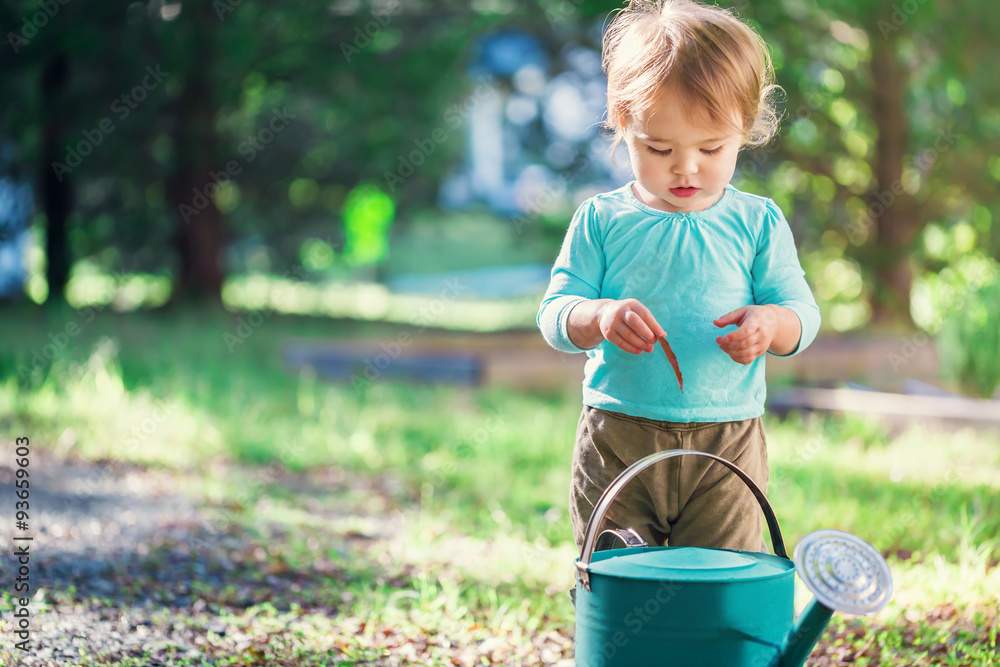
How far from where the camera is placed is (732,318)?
176cm

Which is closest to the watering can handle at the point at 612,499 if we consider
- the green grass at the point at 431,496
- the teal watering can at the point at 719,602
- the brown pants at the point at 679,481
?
the teal watering can at the point at 719,602

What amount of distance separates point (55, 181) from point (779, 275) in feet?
30.9

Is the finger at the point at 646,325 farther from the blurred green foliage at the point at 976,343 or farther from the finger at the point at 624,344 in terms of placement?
the blurred green foliage at the point at 976,343

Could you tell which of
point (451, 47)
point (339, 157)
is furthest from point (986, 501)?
point (339, 157)

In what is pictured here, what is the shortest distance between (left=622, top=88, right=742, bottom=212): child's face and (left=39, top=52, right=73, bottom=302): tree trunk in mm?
8531

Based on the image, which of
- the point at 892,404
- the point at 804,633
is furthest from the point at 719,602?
the point at 892,404

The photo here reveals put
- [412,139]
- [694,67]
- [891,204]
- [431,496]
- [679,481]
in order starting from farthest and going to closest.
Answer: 1. [412,139]
2. [891,204]
3. [431,496]
4. [679,481]
5. [694,67]

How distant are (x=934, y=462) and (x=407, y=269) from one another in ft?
57.9

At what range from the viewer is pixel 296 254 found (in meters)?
12.5

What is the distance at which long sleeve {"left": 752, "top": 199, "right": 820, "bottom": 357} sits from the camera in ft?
6.33

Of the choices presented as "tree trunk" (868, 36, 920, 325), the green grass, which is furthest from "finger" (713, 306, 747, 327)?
"tree trunk" (868, 36, 920, 325)

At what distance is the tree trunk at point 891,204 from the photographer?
7.89 m

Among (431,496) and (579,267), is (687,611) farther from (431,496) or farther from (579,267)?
(431,496)

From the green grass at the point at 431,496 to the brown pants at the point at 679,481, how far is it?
25.9 inches
